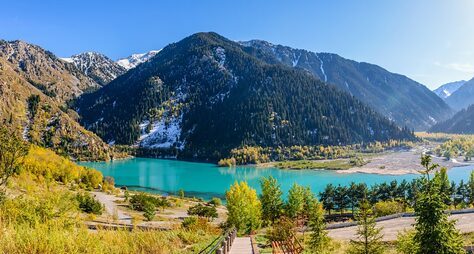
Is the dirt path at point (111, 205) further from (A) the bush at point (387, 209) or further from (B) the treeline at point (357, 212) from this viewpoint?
(A) the bush at point (387, 209)

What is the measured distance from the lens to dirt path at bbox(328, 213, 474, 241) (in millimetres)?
41231

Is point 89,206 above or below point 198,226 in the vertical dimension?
below

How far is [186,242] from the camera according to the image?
54.4ft

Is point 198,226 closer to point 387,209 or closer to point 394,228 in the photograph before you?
point 394,228

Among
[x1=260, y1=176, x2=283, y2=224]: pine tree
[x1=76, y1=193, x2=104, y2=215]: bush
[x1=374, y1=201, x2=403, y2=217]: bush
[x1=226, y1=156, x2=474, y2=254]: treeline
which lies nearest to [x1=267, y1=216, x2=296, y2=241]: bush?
[x1=226, y1=156, x2=474, y2=254]: treeline

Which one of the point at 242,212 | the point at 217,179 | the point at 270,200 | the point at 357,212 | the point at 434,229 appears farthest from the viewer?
the point at 217,179

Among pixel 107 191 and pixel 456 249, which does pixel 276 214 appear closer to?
pixel 456 249

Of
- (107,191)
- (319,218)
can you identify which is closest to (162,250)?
(319,218)

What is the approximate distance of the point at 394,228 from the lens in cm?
4650

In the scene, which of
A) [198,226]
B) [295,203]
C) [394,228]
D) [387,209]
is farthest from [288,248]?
[387,209]

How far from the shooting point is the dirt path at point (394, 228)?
41.2 metres

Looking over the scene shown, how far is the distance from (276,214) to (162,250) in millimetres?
54176

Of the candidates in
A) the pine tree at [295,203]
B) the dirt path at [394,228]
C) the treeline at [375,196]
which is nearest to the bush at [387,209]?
the treeline at [375,196]

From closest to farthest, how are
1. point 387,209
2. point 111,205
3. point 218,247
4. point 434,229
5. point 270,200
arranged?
point 218,247
point 434,229
point 270,200
point 387,209
point 111,205
